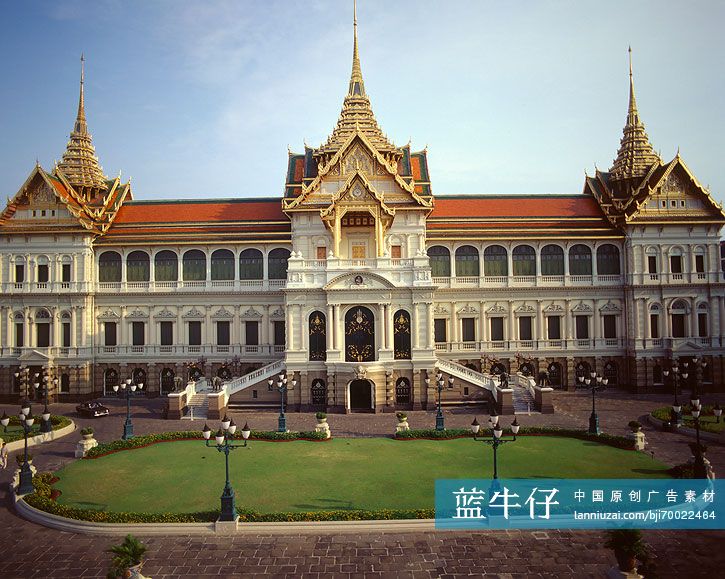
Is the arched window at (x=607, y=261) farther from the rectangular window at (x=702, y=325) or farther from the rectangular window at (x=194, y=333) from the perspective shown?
the rectangular window at (x=194, y=333)

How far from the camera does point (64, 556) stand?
52.7 ft

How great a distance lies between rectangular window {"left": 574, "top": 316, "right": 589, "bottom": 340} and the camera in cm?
4559

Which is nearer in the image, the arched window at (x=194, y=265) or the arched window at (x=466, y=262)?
the arched window at (x=194, y=265)

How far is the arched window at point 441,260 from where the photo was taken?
149 feet

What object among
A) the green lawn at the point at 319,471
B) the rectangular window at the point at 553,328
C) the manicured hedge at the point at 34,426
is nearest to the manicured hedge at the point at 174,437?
the green lawn at the point at 319,471

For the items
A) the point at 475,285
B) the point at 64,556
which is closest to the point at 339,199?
the point at 475,285

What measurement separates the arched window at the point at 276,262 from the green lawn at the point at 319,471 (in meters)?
19.0

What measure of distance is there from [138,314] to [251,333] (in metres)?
9.58

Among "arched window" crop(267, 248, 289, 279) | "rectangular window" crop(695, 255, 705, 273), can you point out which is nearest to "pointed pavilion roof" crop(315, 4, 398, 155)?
"arched window" crop(267, 248, 289, 279)

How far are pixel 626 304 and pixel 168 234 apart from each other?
128 ft

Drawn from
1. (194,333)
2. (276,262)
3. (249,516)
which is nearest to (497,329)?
(276,262)

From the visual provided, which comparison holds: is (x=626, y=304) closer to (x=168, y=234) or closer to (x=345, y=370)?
(x=345, y=370)

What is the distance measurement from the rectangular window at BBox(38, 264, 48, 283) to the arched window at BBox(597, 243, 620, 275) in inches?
1807

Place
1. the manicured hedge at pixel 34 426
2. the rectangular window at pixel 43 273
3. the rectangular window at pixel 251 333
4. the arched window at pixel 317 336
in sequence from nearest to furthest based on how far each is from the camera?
the manicured hedge at pixel 34 426 → the arched window at pixel 317 336 → the rectangular window at pixel 43 273 → the rectangular window at pixel 251 333
